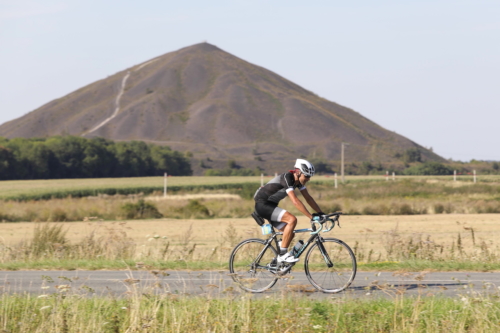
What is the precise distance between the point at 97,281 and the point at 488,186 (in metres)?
43.3

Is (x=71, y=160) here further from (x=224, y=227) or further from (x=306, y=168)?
(x=306, y=168)

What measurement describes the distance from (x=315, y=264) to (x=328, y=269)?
0.24 m

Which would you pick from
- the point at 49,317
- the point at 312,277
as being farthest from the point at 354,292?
the point at 49,317

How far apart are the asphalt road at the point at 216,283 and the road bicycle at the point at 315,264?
0.55ft

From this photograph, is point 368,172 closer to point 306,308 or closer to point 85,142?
point 85,142

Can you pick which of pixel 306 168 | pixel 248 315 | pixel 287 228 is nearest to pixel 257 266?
pixel 287 228

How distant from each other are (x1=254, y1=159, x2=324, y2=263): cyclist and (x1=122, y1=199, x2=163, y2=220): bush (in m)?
32.6

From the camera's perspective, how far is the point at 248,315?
7.81 m

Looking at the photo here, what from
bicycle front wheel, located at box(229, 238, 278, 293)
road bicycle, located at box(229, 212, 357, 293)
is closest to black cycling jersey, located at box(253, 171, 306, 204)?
road bicycle, located at box(229, 212, 357, 293)

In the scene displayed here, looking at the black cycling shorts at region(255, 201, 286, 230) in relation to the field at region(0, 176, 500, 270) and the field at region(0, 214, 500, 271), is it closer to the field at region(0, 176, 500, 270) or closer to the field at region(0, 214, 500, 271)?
the field at region(0, 214, 500, 271)

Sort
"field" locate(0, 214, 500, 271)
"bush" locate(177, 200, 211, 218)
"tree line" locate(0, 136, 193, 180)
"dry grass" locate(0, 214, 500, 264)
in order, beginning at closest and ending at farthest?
"field" locate(0, 214, 500, 271) < "dry grass" locate(0, 214, 500, 264) < "bush" locate(177, 200, 211, 218) < "tree line" locate(0, 136, 193, 180)

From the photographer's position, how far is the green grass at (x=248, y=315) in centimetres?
784

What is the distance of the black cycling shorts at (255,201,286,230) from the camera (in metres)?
10.5

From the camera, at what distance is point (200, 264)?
1430 cm
